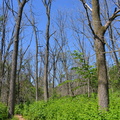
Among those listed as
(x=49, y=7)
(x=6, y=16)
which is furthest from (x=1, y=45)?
(x=49, y=7)

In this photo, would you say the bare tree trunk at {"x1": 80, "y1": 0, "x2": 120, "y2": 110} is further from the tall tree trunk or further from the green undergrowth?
the green undergrowth

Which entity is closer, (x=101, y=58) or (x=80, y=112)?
(x=80, y=112)

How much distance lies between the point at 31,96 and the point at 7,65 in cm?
643

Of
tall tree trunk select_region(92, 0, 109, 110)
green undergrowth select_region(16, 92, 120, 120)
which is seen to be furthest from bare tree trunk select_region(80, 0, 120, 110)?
green undergrowth select_region(16, 92, 120, 120)

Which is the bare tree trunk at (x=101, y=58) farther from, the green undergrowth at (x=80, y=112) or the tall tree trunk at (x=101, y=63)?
the green undergrowth at (x=80, y=112)

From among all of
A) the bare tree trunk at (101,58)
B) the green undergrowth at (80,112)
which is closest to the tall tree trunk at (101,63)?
the bare tree trunk at (101,58)

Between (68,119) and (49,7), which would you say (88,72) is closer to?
(68,119)

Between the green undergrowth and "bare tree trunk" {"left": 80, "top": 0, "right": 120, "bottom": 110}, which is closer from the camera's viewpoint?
the green undergrowth

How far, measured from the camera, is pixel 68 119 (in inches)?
160

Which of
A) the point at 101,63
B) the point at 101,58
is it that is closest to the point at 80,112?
the point at 101,63

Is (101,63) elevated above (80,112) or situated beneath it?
elevated above

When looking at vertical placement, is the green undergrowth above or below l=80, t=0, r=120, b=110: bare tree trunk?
below

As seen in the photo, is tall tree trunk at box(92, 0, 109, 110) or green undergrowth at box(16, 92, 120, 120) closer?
green undergrowth at box(16, 92, 120, 120)

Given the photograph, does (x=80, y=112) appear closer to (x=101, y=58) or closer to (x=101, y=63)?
(x=101, y=63)
